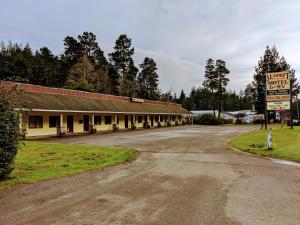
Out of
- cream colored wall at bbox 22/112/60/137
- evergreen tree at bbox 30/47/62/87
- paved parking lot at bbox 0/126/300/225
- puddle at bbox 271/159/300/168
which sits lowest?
puddle at bbox 271/159/300/168

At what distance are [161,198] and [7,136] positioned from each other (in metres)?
4.19

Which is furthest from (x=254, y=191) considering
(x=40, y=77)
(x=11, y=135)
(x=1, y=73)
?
(x=40, y=77)

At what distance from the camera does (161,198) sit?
19.3ft

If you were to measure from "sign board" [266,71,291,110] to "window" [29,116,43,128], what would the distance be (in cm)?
1885

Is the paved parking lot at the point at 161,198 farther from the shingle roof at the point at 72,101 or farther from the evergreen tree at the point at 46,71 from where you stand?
the evergreen tree at the point at 46,71

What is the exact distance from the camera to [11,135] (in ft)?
23.6

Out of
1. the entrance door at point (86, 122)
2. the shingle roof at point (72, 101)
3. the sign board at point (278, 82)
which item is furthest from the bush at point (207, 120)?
the sign board at point (278, 82)

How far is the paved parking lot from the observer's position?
471 cm

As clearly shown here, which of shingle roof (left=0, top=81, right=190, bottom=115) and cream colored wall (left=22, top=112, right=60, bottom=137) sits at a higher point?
shingle roof (left=0, top=81, right=190, bottom=115)

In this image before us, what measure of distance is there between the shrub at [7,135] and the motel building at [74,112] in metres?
9.80

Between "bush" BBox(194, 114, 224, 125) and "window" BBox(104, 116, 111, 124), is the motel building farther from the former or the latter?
"bush" BBox(194, 114, 224, 125)

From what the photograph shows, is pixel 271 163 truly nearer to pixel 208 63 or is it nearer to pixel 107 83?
pixel 107 83

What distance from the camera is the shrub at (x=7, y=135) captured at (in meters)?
7.02

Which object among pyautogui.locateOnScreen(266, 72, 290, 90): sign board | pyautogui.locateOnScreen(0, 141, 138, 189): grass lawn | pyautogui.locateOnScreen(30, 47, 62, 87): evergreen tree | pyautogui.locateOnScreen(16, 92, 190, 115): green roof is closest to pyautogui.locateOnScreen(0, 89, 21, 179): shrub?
pyautogui.locateOnScreen(0, 141, 138, 189): grass lawn
